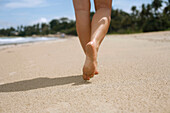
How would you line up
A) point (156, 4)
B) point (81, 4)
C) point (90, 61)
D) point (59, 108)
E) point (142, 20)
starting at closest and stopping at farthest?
point (59, 108) → point (90, 61) → point (81, 4) → point (156, 4) → point (142, 20)

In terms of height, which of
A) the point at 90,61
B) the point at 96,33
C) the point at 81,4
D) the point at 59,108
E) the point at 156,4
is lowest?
the point at 59,108

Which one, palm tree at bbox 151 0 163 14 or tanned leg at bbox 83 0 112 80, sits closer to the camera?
tanned leg at bbox 83 0 112 80

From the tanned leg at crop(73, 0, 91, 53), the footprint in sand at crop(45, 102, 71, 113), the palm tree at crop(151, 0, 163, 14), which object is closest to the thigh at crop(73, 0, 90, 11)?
the tanned leg at crop(73, 0, 91, 53)

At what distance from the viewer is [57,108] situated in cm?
83

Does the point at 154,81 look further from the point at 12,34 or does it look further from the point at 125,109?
the point at 12,34

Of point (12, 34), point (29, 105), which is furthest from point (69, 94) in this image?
point (12, 34)

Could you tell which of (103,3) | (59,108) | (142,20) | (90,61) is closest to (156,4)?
(142,20)

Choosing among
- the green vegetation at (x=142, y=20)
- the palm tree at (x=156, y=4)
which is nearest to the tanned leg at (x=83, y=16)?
the green vegetation at (x=142, y=20)

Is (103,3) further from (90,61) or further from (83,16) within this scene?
(90,61)

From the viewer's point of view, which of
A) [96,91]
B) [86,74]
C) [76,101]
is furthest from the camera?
[86,74]

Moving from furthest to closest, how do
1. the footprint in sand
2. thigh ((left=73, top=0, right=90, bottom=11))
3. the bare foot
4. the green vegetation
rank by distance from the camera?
1. the green vegetation
2. thigh ((left=73, top=0, right=90, bottom=11))
3. the bare foot
4. the footprint in sand

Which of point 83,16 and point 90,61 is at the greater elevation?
point 83,16

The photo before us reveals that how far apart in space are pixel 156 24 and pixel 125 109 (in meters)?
25.6

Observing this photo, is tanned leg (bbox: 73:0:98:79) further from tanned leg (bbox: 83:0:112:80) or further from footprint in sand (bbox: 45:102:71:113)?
footprint in sand (bbox: 45:102:71:113)
